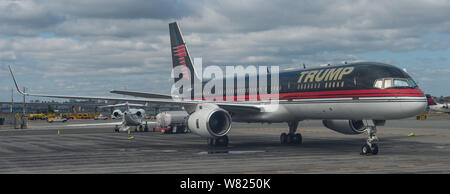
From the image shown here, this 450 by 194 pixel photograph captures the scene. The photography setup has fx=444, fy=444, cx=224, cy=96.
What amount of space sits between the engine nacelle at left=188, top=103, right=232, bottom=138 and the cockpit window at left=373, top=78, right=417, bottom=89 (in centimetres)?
810

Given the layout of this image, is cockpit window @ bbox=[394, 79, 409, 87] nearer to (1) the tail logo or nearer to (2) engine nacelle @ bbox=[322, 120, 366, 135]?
(2) engine nacelle @ bbox=[322, 120, 366, 135]

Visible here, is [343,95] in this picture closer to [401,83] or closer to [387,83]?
[387,83]

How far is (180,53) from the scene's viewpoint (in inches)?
1324

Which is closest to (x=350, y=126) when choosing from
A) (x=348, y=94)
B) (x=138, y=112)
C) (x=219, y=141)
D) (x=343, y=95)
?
(x=343, y=95)

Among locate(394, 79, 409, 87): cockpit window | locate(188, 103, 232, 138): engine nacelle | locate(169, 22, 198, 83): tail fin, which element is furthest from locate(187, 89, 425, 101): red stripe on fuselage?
locate(169, 22, 198, 83): tail fin

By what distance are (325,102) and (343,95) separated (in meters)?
1.15

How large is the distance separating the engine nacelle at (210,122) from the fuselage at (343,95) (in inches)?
103

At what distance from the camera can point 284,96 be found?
2494cm

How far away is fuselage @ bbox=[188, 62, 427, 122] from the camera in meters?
19.3

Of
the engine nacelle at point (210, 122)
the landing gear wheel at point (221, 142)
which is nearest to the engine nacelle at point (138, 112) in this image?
the landing gear wheel at point (221, 142)
